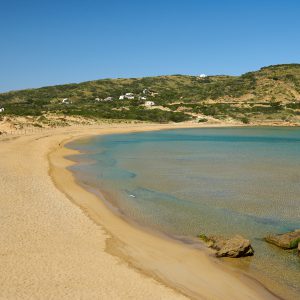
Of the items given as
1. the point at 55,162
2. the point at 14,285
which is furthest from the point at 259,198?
the point at 55,162

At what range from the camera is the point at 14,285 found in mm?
8938

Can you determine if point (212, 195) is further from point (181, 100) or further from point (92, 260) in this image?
point (181, 100)

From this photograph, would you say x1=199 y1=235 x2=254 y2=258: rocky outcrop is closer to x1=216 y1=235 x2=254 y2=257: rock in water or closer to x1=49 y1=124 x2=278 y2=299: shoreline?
x1=216 y1=235 x2=254 y2=257: rock in water

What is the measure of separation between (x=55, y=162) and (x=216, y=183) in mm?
12378

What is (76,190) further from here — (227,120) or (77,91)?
(77,91)

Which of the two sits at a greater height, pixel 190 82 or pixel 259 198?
pixel 190 82

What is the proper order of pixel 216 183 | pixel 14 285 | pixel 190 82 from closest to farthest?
pixel 14 285, pixel 216 183, pixel 190 82

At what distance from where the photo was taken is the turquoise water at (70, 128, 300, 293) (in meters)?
13.4

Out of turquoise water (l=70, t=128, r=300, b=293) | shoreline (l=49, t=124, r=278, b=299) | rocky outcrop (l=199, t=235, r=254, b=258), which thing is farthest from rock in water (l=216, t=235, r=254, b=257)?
shoreline (l=49, t=124, r=278, b=299)

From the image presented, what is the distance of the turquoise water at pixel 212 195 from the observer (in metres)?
13.4

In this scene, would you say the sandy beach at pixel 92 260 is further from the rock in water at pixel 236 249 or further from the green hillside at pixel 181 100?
the green hillside at pixel 181 100

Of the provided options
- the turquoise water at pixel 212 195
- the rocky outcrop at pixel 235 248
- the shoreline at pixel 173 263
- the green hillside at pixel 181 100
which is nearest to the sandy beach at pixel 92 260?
the shoreline at pixel 173 263

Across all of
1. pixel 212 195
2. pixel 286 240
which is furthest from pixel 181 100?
pixel 286 240

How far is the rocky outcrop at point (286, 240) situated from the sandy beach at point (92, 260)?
2.26 m
